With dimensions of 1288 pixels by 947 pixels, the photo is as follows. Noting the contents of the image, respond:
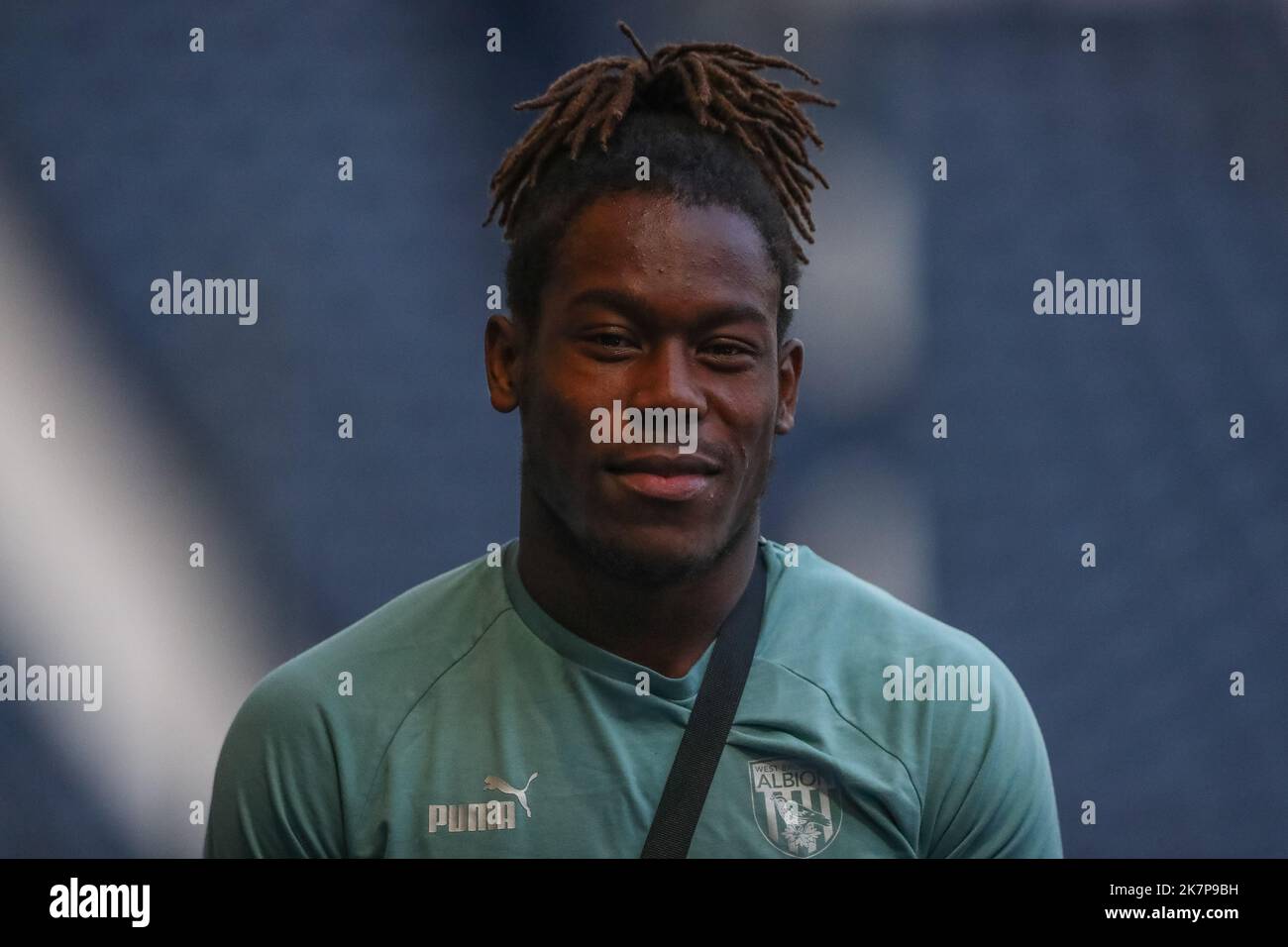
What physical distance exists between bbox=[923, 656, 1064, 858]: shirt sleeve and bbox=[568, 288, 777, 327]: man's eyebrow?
30.2 inches

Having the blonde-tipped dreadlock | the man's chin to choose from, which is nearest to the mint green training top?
the man's chin

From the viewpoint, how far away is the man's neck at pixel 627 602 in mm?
2361

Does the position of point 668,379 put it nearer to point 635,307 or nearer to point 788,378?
point 635,307

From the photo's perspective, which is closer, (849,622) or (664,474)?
(664,474)

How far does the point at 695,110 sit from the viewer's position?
2.34m

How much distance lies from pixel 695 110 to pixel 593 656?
0.92 m

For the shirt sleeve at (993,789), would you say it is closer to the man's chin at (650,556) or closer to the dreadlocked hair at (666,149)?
the man's chin at (650,556)

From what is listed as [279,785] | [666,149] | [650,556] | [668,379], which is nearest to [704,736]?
[650,556]

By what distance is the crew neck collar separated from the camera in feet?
7.64

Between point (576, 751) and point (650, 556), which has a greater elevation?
point (650, 556)

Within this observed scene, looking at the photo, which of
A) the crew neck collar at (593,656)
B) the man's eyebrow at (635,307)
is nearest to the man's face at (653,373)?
the man's eyebrow at (635,307)

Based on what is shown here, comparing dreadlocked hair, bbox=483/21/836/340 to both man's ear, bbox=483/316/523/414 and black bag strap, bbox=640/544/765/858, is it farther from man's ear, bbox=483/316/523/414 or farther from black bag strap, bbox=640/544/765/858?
black bag strap, bbox=640/544/765/858

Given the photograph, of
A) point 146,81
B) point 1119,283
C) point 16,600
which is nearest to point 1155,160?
point 1119,283
